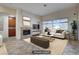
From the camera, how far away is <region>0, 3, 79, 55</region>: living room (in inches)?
151

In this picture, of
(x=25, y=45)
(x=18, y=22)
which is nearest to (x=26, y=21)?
(x=18, y=22)

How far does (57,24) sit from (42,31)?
667 mm

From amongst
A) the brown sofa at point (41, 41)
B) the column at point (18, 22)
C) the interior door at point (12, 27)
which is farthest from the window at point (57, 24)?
the interior door at point (12, 27)

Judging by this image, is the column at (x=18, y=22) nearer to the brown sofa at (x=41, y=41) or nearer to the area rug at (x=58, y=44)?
the brown sofa at (x=41, y=41)

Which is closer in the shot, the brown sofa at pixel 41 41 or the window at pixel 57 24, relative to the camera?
the window at pixel 57 24

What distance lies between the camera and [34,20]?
4.00 meters

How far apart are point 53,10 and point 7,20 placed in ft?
6.39

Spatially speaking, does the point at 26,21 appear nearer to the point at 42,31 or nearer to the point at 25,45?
the point at 42,31

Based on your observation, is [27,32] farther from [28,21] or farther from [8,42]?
[8,42]

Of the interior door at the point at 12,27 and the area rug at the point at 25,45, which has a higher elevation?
the interior door at the point at 12,27

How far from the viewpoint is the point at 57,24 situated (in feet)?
13.2

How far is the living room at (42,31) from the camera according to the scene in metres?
3.83

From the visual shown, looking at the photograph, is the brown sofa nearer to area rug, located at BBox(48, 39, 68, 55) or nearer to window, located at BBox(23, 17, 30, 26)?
area rug, located at BBox(48, 39, 68, 55)

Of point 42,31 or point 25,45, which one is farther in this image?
point 25,45
